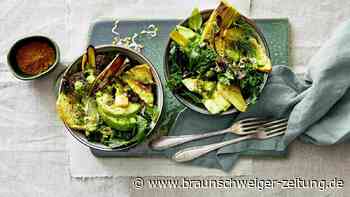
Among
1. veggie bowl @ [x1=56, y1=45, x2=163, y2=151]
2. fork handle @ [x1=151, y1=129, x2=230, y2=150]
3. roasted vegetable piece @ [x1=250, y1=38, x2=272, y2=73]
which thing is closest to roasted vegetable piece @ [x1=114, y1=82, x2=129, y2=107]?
veggie bowl @ [x1=56, y1=45, x2=163, y2=151]

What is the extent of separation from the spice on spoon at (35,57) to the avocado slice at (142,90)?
16 cm

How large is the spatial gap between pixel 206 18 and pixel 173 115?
0.59 feet

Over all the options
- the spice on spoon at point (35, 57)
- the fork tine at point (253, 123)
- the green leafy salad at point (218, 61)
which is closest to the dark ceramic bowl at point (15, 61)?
the spice on spoon at point (35, 57)

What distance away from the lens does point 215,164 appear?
1039 millimetres

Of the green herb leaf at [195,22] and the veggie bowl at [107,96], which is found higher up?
the green herb leaf at [195,22]

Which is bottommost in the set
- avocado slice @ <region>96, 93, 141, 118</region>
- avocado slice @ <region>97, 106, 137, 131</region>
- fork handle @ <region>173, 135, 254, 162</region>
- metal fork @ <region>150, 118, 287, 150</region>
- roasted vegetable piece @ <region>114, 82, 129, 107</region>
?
fork handle @ <region>173, 135, 254, 162</region>

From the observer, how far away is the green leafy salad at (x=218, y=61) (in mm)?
955

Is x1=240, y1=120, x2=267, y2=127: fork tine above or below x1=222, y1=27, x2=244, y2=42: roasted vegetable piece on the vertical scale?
below

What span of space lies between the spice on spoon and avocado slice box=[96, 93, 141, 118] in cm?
14

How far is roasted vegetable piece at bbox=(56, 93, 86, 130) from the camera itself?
98 centimetres

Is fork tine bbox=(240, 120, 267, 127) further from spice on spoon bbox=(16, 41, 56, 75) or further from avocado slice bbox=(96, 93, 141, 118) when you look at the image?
spice on spoon bbox=(16, 41, 56, 75)

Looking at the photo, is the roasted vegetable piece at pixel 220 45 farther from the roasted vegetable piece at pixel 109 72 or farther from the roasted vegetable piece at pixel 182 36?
the roasted vegetable piece at pixel 109 72

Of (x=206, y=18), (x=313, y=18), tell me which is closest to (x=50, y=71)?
(x=206, y=18)

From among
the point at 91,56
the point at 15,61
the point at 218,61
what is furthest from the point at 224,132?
the point at 15,61
